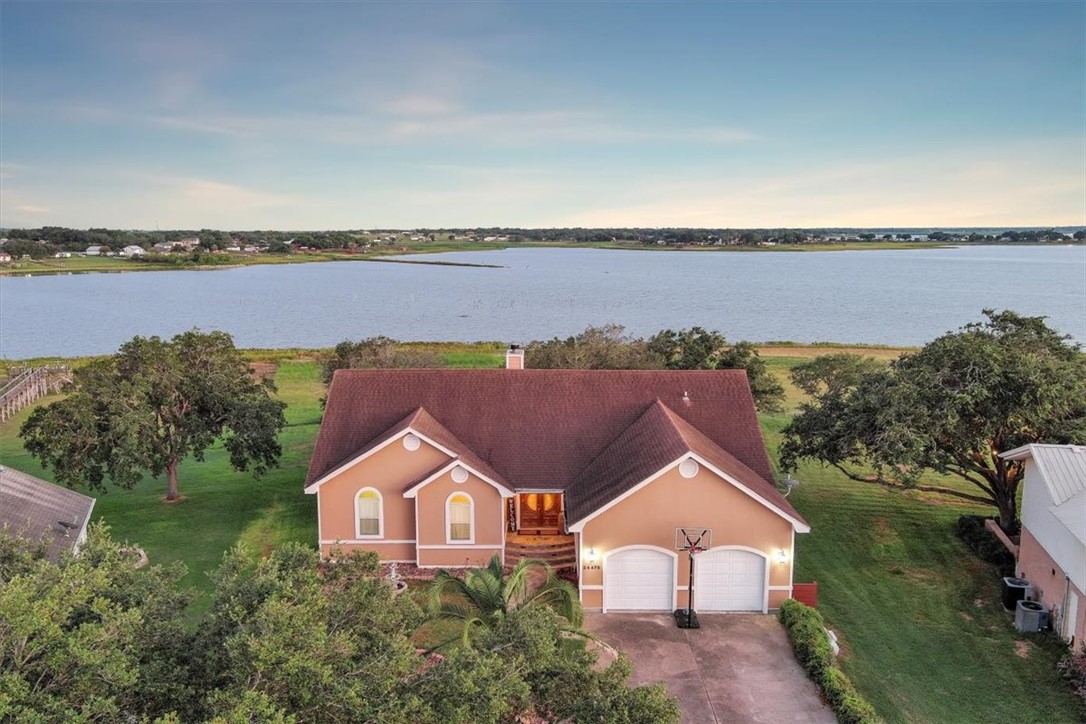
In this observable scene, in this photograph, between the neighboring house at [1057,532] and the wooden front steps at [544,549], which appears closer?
the neighboring house at [1057,532]

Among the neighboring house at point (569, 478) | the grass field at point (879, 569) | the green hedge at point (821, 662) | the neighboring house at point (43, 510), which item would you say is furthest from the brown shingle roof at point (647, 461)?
the neighboring house at point (43, 510)

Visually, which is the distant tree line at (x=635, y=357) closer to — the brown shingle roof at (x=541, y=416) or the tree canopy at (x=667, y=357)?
the tree canopy at (x=667, y=357)

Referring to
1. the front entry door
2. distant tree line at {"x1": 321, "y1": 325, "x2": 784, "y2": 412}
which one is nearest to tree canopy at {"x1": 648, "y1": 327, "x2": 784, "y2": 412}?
distant tree line at {"x1": 321, "y1": 325, "x2": 784, "y2": 412}

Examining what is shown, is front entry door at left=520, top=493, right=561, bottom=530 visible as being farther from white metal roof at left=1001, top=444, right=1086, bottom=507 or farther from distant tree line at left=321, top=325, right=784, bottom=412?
distant tree line at left=321, top=325, right=784, bottom=412

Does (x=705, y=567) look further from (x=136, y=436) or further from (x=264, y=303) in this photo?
(x=264, y=303)

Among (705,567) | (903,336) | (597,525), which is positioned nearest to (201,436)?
(597,525)

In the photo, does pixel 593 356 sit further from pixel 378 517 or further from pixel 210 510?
pixel 210 510

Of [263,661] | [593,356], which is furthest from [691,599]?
[593,356]
